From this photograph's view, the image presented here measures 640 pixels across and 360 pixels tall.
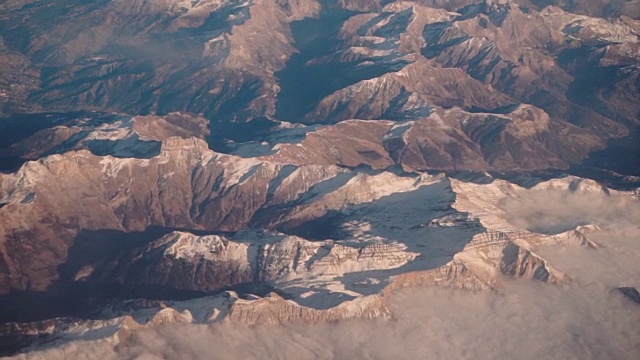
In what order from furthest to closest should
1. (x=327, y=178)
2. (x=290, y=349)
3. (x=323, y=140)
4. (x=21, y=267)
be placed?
(x=323, y=140) → (x=327, y=178) → (x=21, y=267) → (x=290, y=349)

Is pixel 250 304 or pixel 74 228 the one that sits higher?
pixel 250 304

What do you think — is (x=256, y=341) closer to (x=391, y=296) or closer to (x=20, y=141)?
(x=391, y=296)

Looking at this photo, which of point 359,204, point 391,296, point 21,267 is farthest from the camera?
point 359,204

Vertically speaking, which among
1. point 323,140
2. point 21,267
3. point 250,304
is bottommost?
point 323,140

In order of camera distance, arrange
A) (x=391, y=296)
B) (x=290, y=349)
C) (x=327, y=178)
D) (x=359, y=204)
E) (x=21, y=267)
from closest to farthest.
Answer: (x=290, y=349) < (x=391, y=296) < (x=21, y=267) < (x=359, y=204) < (x=327, y=178)

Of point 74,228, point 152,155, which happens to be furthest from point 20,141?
point 74,228

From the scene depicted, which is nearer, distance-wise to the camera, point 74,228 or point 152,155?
point 74,228

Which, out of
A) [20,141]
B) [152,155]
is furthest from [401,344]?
[20,141]

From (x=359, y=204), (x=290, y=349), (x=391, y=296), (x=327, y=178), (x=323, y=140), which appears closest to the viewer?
(x=290, y=349)

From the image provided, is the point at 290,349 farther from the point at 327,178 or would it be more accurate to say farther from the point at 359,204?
the point at 327,178
